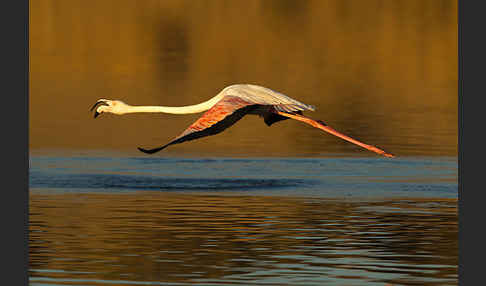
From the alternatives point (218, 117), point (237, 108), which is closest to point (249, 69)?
point (237, 108)

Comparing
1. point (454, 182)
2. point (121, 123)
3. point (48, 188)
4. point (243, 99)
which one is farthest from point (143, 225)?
point (121, 123)

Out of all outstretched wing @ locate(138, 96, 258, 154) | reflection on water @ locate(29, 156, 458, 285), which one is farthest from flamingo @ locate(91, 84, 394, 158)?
reflection on water @ locate(29, 156, 458, 285)

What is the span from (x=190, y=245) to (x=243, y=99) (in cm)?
489

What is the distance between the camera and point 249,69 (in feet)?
178

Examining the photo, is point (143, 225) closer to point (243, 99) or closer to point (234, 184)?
point (243, 99)

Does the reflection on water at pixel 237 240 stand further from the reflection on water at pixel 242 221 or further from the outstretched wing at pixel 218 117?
the outstretched wing at pixel 218 117

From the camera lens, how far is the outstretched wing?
2339 centimetres

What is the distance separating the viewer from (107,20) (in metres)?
78.2

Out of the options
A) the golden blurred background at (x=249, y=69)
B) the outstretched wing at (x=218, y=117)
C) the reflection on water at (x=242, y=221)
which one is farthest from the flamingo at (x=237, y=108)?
the golden blurred background at (x=249, y=69)

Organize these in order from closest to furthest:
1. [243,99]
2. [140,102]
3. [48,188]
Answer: [243,99], [48,188], [140,102]

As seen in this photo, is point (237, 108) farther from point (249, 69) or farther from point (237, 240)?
point (249, 69)

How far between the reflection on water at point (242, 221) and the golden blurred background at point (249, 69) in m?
3.03

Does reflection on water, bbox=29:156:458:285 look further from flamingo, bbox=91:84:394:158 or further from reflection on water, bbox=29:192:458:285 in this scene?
flamingo, bbox=91:84:394:158

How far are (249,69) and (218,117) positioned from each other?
30140 mm
